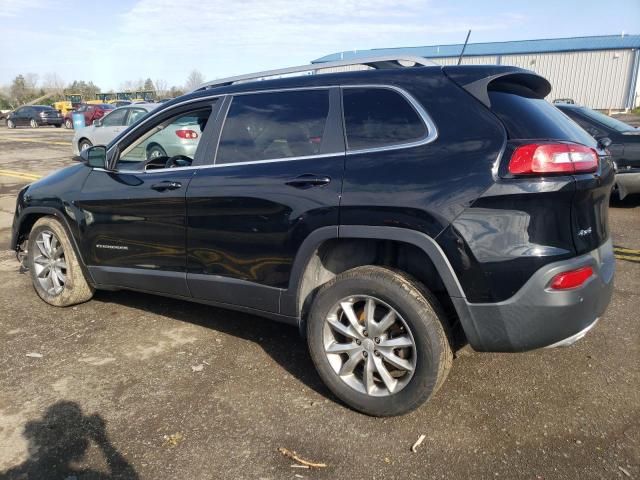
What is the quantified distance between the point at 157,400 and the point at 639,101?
1762 inches

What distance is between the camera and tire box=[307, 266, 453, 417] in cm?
272

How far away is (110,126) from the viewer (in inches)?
577

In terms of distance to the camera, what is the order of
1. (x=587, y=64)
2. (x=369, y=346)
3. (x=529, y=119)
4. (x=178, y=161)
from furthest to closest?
(x=587, y=64), (x=178, y=161), (x=369, y=346), (x=529, y=119)

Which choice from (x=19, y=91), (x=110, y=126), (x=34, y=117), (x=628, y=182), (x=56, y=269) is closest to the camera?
(x=56, y=269)

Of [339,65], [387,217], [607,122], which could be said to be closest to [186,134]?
[339,65]

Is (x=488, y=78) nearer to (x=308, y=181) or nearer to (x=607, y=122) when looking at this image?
(x=308, y=181)

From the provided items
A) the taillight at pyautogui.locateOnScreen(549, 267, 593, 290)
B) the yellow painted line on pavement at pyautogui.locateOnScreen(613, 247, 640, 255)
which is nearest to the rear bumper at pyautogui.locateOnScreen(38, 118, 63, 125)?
the yellow painted line on pavement at pyautogui.locateOnScreen(613, 247, 640, 255)

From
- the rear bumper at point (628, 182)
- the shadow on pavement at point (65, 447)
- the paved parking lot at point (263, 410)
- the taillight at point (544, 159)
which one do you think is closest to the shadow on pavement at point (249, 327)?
the paved parking lot at point (263, 410)

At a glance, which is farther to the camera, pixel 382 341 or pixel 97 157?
pixel 97 157

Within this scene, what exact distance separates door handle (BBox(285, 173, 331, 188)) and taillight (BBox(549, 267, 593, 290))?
1.28 meters

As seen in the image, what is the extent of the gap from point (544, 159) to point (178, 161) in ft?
8.73

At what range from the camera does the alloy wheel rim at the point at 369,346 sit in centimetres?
283

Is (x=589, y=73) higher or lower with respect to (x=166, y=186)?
higher

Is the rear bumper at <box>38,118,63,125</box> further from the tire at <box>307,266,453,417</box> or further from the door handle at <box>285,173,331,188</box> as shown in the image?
the tire at <box>307,266,453,417</box>
